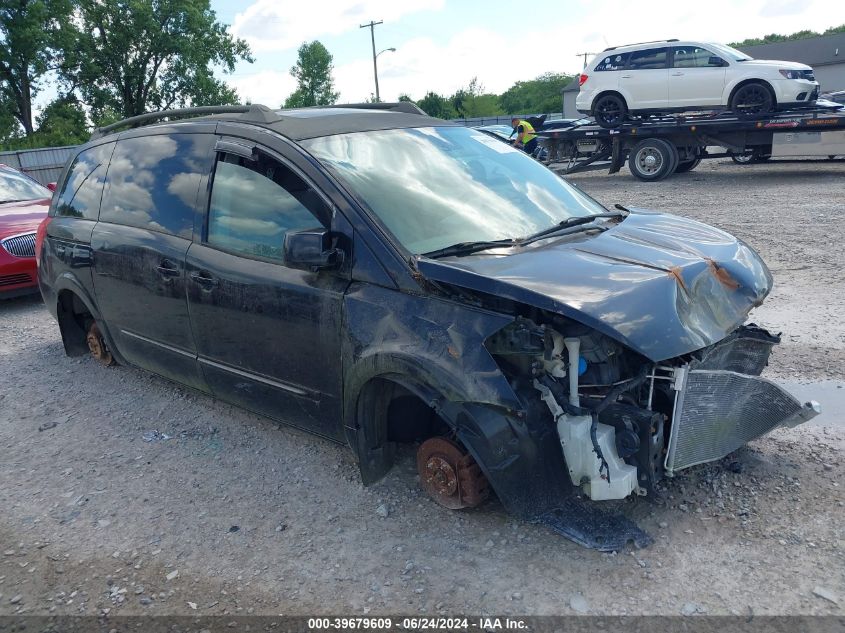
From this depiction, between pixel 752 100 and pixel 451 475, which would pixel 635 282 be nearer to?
pixel 451 475

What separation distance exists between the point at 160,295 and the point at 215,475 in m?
1.17

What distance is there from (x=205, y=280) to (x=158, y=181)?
0.91 m

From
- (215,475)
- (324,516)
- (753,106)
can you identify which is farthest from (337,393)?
(753,106)

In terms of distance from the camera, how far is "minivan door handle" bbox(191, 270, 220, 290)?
13.2 feet

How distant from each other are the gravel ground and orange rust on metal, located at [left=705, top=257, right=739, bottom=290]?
96cm

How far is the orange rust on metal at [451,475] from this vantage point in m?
3.29

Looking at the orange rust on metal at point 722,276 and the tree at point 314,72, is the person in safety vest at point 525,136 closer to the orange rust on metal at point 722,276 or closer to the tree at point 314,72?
the orange rust on metal at point 722,276

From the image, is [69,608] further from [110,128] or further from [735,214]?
[735,214]

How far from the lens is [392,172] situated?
12.4 feet

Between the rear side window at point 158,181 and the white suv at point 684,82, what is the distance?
13.5 metres

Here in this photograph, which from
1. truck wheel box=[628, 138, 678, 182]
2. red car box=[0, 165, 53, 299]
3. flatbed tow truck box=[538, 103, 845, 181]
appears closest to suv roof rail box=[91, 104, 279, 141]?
red car box=[0, 165, 53, 299]

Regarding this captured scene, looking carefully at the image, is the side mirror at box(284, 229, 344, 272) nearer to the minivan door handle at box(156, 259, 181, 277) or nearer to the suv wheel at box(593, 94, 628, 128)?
the minivan door handle at box(156, 259, 181, 277)

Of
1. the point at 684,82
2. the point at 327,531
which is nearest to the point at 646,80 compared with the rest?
the point at 684,82

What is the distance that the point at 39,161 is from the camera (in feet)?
89.0
